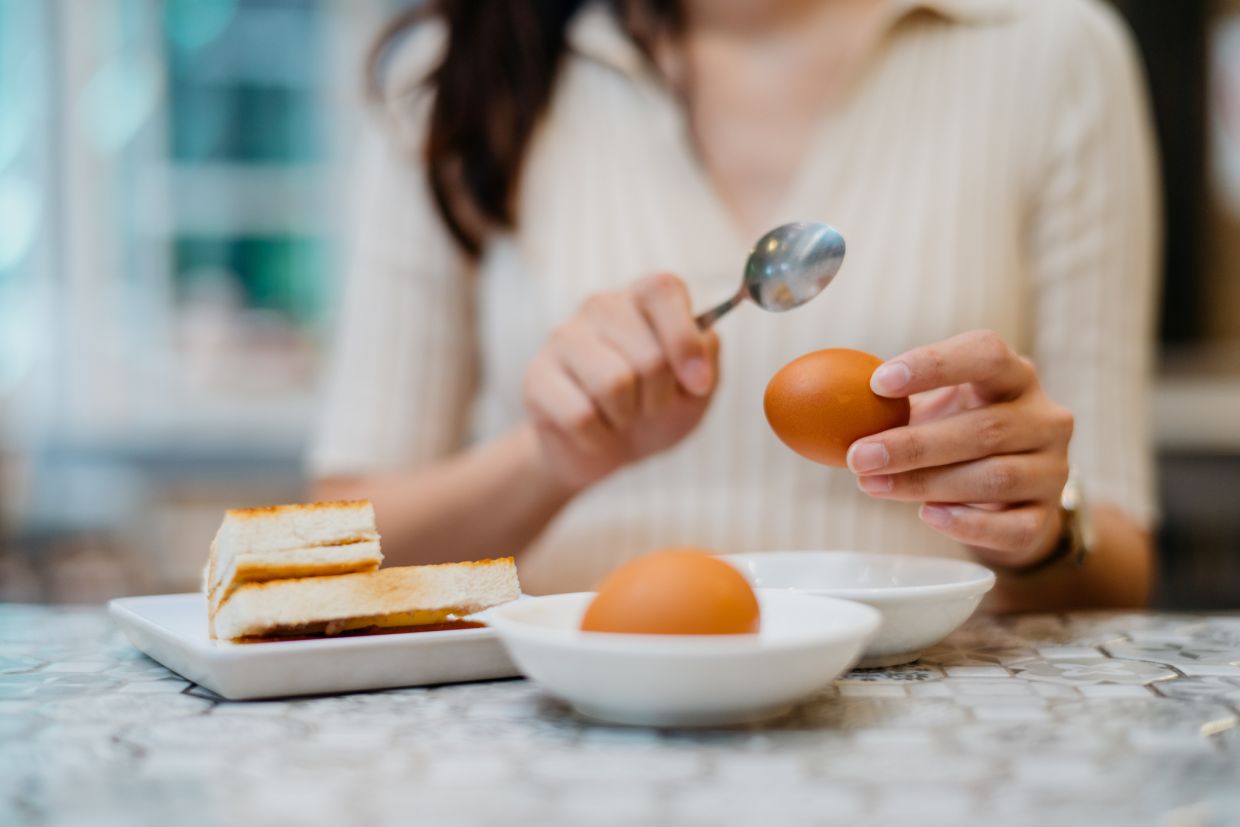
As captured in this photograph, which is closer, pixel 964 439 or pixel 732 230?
pixel 964 439

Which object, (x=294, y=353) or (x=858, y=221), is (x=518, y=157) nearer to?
(x=858, y=221)

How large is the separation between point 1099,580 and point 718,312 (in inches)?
23.1

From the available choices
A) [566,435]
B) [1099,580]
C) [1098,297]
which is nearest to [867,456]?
[566,435]

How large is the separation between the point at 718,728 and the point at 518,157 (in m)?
0.98

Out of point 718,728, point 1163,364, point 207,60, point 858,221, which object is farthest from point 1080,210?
point 207,60

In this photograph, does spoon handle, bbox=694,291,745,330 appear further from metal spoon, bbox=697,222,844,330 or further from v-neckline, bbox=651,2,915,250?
v-neckline, bbox=651,2,915,250

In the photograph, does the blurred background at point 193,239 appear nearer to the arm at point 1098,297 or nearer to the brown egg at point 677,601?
the arm at point 1098,297

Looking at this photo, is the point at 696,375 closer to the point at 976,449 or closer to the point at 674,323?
the point at 674,323

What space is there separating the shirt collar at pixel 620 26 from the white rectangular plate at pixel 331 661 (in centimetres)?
92

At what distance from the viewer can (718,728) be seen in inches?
25.4

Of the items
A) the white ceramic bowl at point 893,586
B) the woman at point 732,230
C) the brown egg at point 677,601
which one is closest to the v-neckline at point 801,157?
the woman at point 732,230

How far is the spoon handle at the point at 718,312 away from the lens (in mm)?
961

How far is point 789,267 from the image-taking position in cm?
96

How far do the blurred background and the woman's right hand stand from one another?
1.95 meters
